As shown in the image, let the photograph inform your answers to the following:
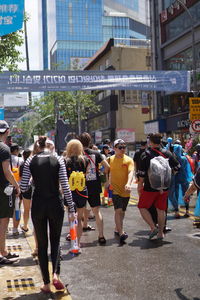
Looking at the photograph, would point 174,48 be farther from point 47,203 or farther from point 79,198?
point 47,203

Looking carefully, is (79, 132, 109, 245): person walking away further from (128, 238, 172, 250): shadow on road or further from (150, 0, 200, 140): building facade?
(150, 0, 200, 140): building facade

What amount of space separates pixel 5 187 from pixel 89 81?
16.2 m

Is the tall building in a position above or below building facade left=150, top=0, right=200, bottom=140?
above

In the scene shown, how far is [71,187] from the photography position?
7223mm

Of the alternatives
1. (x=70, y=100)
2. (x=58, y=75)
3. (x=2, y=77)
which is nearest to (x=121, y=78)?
(x=58, y=75)

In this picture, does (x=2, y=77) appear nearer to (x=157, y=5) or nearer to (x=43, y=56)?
(x=157, y=5)

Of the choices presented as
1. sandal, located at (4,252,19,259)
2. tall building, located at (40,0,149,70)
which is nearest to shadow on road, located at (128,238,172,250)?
sandal, located at (4,252,19,259)

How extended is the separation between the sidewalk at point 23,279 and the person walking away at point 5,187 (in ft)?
0.94

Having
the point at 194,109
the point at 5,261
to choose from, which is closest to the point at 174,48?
the point at 194,109

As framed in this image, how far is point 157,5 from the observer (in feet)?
131

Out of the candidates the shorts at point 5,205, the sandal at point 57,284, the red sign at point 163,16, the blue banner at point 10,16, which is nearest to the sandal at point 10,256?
the shorts at point 5,205

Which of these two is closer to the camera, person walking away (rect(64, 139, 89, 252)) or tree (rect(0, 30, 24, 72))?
person walking away (rect(64, 139, 89, 252))

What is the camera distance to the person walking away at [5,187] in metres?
Result: 6.14

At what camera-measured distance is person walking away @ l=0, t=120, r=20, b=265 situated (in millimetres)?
6145
